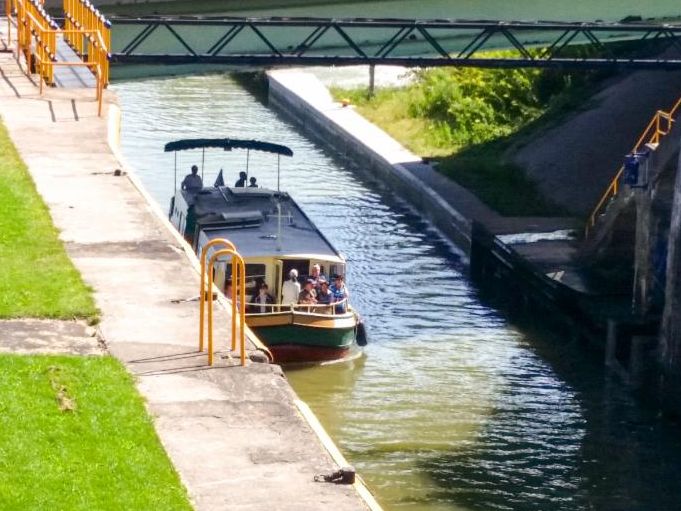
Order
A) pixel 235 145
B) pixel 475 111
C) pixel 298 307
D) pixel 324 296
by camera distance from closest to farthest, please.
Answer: pixel 298 307, pixel 324 296, pixel 235 145, pixel 475 111

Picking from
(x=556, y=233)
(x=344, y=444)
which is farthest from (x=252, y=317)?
(x=556, y=233)

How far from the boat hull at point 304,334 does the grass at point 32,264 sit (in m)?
5.04

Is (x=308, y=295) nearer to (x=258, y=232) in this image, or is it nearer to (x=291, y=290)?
(x=291, y=290)

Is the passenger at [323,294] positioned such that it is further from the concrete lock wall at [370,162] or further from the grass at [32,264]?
the concrete lock wall at [370,162]

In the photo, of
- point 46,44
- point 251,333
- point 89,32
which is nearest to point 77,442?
point 251,333

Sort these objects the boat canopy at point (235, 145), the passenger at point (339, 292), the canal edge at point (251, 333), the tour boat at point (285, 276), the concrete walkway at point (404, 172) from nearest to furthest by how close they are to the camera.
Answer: the canal edge at point (251, 333), the tour boat at point (285, 276), the passenger at point (339, 292), the concrete walkway at point (404, 172), the boat canopy at point (235, 145)

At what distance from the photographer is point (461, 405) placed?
27734 mm

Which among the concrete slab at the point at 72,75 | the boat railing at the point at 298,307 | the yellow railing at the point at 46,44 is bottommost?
the boat railing at the point at 298,307

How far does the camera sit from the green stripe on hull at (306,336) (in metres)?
29.4

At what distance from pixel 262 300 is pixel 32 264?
25.4 feet

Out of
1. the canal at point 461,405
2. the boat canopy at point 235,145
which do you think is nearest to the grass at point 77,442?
the canal at point 461,405

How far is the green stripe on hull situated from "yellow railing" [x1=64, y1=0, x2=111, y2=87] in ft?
23.2

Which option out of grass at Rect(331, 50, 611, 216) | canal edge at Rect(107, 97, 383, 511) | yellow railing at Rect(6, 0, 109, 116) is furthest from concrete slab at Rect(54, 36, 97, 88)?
grass at Rect(331, 50, 611, 216)

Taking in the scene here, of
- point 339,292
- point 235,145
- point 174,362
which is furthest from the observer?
point 235,145
